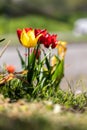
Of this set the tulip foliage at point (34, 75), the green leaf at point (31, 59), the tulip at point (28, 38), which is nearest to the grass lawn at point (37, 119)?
the tulip foliage at point (34, 75)

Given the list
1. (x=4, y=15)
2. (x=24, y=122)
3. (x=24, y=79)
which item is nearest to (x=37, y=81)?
(x=24, y=79)

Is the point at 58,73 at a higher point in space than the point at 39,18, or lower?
higher

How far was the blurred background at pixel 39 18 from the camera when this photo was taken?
30.5m

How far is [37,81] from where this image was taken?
4902 millimetres

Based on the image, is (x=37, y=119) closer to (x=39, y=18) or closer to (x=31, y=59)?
(x=31, y=59)

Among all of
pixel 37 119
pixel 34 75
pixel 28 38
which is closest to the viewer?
pixel 37 119

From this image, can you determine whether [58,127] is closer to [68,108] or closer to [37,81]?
[68,108]

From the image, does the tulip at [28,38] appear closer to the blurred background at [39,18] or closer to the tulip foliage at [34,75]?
the tulip foliage at [34,75]

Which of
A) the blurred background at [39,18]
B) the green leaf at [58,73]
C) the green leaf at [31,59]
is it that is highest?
the green leaf at [31,59]

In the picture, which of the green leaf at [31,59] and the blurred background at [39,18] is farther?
the blurred background at [39,18]

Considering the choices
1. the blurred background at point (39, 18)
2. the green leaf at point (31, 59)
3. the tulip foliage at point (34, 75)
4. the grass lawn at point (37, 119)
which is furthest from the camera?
the blurred background at point (39, 18)

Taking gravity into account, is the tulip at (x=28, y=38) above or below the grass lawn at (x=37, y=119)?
above

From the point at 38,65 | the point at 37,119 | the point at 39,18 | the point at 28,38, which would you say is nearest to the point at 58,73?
the point at 38,65

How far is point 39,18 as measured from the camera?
112ft
